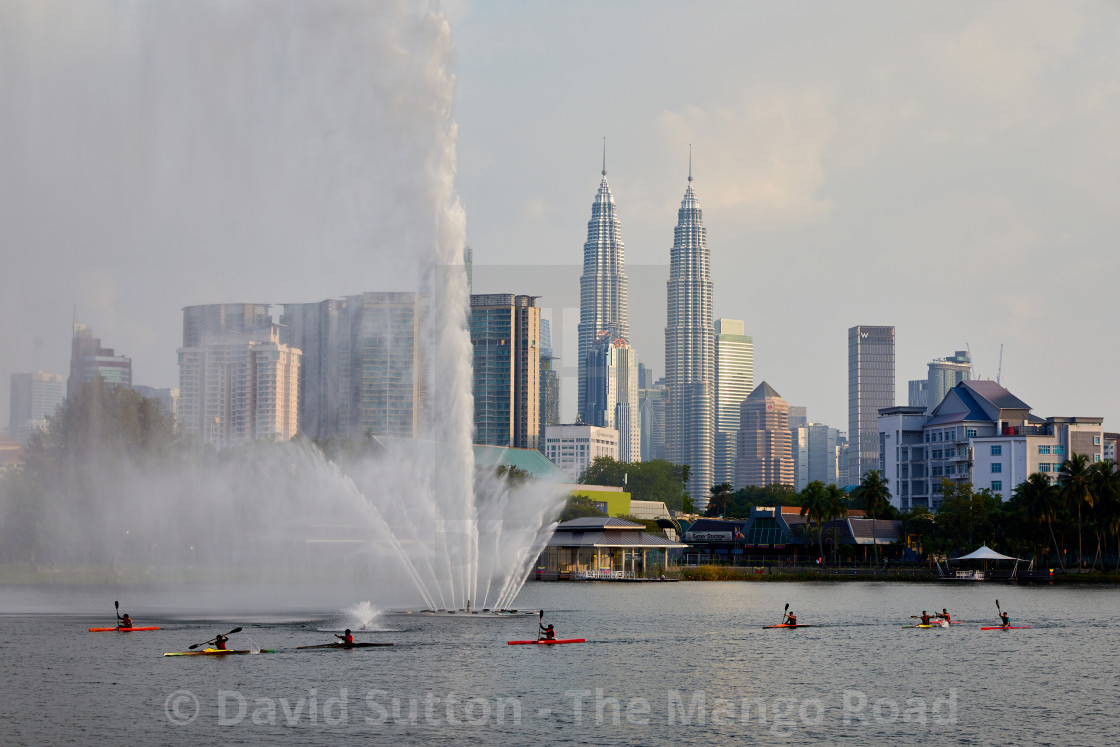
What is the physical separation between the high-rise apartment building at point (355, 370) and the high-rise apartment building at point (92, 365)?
1518 centimetres

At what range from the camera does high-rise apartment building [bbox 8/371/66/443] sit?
10406 cm

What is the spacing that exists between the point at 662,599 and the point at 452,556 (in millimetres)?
35024

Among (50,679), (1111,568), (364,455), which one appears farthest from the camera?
(1111,568)

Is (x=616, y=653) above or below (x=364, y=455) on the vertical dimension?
below

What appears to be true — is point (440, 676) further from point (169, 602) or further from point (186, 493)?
point (186, 493)

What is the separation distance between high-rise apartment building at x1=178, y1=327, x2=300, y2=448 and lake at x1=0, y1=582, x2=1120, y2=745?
28471mm

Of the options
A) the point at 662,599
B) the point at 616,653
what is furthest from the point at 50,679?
the point at 662,599

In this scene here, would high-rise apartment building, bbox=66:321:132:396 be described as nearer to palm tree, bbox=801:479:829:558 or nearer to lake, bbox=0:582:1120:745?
lake, bbox=0:582:1120:745

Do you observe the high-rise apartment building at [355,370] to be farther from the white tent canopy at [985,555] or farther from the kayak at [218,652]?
the white tent canopy at [985,555]

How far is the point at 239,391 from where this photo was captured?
118m

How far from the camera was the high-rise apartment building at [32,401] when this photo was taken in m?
104

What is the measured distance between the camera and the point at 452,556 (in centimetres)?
8944

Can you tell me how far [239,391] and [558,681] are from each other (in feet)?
235

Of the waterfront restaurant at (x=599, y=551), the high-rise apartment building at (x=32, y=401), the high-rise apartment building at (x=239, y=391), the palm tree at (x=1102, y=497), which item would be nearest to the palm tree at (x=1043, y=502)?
the palm tree at (x=1102, y=497)
